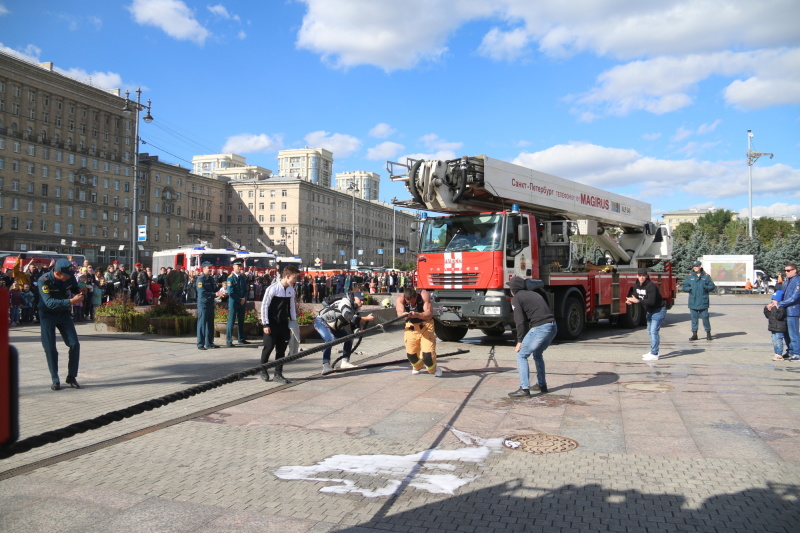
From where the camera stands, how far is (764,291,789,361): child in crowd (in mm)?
11219

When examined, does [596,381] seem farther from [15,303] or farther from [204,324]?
[15,303]

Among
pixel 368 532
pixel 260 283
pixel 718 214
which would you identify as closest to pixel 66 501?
A: pixel 368 532

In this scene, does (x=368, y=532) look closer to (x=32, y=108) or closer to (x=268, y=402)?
(x=268, y=402)

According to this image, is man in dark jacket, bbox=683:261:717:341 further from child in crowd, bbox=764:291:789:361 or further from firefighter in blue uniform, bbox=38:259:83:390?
firefighter in blue uniform, bbox=38:259:83:390

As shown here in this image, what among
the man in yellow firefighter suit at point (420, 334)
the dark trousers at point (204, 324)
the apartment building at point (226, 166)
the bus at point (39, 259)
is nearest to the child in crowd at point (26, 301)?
the dark trousers at point (204, 324)

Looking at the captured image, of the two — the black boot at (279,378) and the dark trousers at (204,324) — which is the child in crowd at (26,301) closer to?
the dark trousers at (204,324)

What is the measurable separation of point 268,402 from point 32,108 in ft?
257

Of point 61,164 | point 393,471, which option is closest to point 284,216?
point 61,164

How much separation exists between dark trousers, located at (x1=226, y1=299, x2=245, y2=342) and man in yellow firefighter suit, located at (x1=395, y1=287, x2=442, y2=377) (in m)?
4.84

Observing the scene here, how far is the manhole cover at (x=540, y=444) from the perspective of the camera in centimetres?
564

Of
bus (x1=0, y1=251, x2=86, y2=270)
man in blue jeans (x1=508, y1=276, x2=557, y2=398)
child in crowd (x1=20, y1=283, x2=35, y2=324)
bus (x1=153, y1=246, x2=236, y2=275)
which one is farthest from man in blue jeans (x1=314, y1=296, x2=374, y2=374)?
bus (x1=0, y1=251, x2=86, y2=270)

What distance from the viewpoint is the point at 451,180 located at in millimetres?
13031

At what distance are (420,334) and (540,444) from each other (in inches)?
161

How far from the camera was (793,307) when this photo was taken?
11328 millimetres
